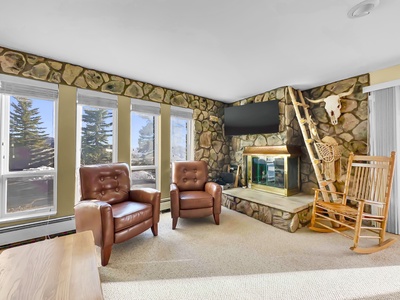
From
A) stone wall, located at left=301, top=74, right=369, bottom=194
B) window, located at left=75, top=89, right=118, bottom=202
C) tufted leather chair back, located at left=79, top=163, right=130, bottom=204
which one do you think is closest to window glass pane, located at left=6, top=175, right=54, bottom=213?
window, located at left=75, top=89, right=118, bottom=202

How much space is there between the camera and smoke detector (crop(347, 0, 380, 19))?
1433 millimetres

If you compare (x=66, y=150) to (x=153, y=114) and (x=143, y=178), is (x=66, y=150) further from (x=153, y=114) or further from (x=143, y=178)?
(x=153, y=114)

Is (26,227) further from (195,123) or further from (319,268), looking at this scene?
(319,268)

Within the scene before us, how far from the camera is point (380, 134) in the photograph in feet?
8.66

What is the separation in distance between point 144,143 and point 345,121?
347cm

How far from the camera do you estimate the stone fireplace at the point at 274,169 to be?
333 centimetres

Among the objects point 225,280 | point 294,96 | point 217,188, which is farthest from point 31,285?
point 294,96

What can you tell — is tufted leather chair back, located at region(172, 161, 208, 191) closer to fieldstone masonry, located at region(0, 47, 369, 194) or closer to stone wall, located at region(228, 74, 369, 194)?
fieldstone masonry, located at region(0, 47, 369, 194)

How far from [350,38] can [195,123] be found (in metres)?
2.69

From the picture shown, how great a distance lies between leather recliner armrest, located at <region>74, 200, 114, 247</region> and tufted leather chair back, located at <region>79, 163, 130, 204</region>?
1.23 ft

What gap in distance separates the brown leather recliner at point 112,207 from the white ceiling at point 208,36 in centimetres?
148

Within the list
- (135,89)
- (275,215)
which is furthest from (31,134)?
(275,215)

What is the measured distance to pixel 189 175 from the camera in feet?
10.6

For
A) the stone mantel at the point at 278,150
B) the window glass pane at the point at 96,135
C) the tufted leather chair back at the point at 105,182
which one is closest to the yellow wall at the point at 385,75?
the stone mantel at the point at 278,150
